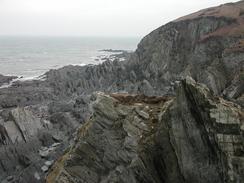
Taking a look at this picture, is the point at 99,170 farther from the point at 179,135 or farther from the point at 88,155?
the point at 179,135

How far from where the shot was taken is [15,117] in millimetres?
43219

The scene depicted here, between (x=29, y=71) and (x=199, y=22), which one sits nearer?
(x=199, y=22)

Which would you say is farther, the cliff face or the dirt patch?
the dirt patch

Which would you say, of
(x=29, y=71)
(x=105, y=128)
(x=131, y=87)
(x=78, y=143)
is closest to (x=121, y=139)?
(x=105, y=128)

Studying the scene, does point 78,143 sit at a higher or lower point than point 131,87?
higher

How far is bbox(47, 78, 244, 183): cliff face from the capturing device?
51.8ft

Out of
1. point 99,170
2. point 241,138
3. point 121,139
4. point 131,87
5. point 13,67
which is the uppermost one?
point 241,138

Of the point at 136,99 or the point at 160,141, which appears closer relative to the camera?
the point at 160,141

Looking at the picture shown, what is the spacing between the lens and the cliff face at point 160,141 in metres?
A: 15.8

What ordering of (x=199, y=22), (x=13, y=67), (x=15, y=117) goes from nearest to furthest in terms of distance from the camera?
1. (x=15, y=117)
2. (x=199, y=22)
3. (x=13, y=67)

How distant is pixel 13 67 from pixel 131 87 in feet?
281

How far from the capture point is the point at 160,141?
17.2 m

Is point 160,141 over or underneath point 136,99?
underneath

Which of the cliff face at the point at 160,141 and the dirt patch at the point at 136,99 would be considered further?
the dirt patch at the point at 136,99
